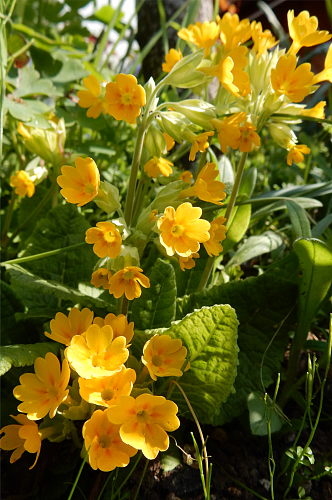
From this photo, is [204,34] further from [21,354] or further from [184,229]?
[21,354]

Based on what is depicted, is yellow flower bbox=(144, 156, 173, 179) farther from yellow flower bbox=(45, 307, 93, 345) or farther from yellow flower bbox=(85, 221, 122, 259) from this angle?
yellow flower bbox=(45, 307, 93, 345)

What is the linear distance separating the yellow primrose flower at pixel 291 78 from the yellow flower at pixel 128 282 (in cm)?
65

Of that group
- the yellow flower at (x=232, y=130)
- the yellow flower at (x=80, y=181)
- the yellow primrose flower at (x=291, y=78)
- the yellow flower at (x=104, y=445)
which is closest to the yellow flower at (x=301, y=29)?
the yellow primrose flower at (x=291, y=78)

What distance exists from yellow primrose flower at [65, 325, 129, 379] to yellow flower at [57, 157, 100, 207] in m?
0.33

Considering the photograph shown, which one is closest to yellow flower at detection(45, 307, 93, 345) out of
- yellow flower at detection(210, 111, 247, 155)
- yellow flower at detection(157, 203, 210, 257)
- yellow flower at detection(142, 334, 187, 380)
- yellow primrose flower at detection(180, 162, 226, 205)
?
yellow flower at detection(142, 334, 187, 380)

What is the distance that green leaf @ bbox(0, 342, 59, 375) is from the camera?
989 mm

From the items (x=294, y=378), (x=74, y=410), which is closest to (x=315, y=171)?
(x=294, y=378)

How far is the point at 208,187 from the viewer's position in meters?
1.19

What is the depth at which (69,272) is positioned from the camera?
156 centimetres

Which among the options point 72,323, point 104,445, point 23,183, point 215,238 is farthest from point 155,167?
point 104,445

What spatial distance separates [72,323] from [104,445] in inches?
12.6

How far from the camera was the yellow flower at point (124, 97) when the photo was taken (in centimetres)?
109

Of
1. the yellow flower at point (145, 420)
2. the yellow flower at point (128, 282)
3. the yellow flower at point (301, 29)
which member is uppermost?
the yellow flower at point (301, 29)

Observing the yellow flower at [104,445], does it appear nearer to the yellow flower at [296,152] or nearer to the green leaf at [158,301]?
the green leaf at [158,301]
